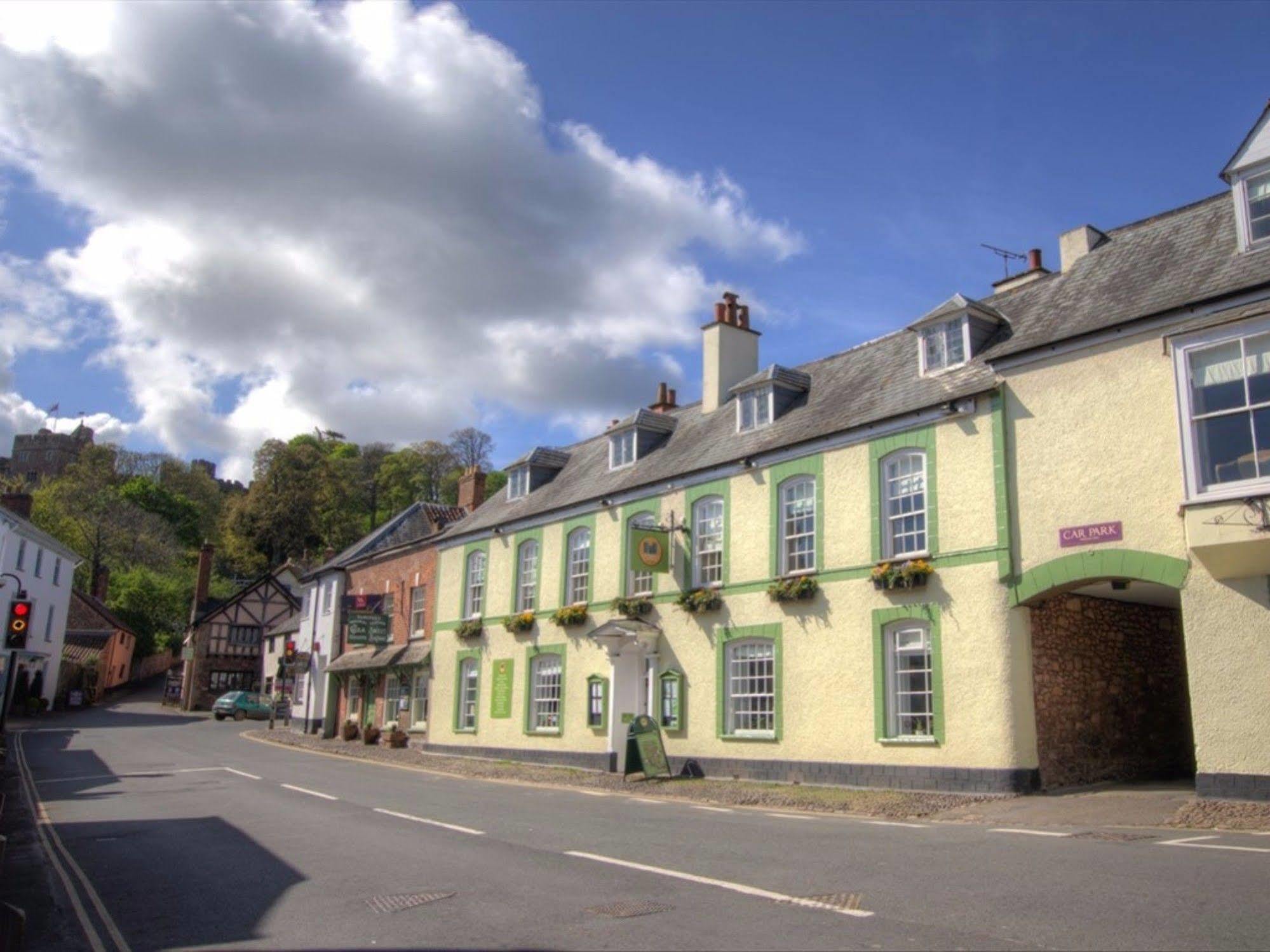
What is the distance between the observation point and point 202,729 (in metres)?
40.3

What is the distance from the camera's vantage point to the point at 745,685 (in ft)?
68.8

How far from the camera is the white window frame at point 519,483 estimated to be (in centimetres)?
3097

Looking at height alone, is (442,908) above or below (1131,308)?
below

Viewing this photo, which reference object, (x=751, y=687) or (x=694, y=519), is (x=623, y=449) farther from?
(x=751, y=687)

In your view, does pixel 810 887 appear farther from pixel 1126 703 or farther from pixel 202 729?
pixel 202 729

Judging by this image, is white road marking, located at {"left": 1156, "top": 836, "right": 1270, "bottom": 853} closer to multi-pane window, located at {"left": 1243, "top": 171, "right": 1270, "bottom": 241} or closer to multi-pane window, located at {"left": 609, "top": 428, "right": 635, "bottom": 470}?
multi-pane window, located at {"left": 1243, "top": 171, "right": 1270, "bottom": 241}

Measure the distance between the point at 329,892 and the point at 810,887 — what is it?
412 cm

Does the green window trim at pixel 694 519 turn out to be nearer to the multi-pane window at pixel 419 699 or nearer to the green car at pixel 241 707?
the multi-pane window at pixel 419 699

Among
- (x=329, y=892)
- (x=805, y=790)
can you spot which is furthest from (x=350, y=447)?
(x=329, y=892)

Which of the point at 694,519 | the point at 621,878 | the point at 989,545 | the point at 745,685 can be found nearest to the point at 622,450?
the point at 694,519

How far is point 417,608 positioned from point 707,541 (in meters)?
15.3

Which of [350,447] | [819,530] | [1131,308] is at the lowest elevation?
[819,530]

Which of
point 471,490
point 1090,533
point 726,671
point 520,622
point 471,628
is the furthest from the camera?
point 471,490

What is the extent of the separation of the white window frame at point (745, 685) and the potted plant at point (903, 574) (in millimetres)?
3140
